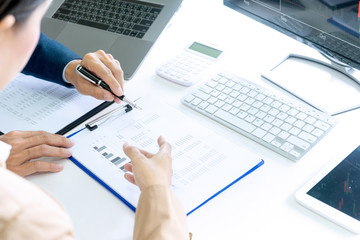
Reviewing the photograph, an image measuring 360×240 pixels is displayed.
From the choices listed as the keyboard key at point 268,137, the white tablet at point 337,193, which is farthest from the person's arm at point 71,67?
the white tablet at point 337,193

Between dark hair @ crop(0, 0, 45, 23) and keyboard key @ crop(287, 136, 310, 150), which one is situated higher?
keyboard key @ crop(287, 136, 310, 150)

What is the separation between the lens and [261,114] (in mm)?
1096

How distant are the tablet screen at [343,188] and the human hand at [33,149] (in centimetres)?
51

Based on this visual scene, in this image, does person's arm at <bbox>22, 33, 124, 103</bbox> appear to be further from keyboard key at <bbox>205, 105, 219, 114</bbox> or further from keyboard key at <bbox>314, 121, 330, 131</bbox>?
keyboard key at <bbox>314, 121, 330, 131</bbox>

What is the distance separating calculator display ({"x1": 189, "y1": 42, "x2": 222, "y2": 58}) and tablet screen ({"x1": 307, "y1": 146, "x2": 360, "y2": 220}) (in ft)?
1.55

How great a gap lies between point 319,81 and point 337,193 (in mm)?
365

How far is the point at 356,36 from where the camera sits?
1062 mm

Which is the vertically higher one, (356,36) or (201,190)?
(356,36)

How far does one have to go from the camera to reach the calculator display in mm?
1313

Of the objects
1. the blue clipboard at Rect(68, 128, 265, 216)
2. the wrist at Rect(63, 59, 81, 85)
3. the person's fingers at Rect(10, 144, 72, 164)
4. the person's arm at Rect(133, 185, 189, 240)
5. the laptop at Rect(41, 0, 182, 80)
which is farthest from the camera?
the laptop at Rect(41, 0, 182, 80)

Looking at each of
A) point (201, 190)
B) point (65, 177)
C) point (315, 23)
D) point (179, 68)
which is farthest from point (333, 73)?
point (65, 177)

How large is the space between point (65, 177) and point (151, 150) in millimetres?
182

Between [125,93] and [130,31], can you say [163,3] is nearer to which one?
[130,31]

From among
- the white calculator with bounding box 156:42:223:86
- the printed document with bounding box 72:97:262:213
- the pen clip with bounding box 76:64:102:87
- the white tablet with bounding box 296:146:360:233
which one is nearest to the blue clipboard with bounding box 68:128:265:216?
the printed document with bounding box 72:97:262:213
